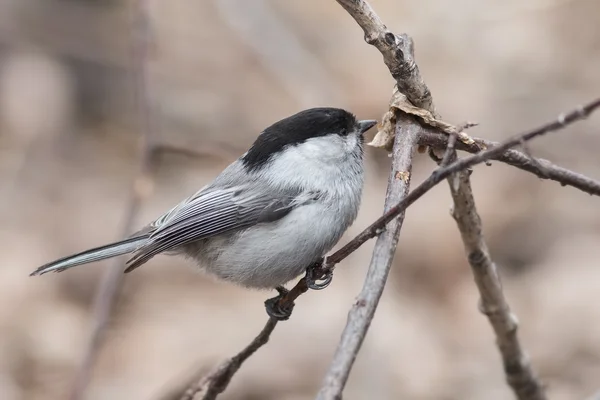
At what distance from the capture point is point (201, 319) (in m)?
3.45

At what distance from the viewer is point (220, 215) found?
1.95m

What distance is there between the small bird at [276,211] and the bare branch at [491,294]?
13.6 inches

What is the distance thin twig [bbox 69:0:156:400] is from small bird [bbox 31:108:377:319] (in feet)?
0.24

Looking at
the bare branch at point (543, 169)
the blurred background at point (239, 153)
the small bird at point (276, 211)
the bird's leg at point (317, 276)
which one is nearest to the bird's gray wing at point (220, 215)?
the small bird at point (276, 211)

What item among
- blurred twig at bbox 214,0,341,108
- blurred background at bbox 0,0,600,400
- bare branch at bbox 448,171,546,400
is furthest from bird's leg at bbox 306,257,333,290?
blurred twig at bbox 214,0,341,108

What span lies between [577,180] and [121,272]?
3.90 ft

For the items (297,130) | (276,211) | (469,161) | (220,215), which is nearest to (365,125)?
(297,130)

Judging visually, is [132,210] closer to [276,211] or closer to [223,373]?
[276,211]

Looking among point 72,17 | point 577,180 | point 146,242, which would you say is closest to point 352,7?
point 577,180

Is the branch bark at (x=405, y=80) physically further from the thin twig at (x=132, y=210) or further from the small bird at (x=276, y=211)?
the thin twig at (x=132, y=210)

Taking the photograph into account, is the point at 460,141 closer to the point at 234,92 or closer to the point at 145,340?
the point at 145,340

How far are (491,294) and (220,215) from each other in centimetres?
71

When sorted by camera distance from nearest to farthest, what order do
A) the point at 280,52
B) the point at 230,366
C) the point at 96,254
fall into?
the point at 230,366
the point at 96,254
the point at 280,52

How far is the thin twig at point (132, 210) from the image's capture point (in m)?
1.77
